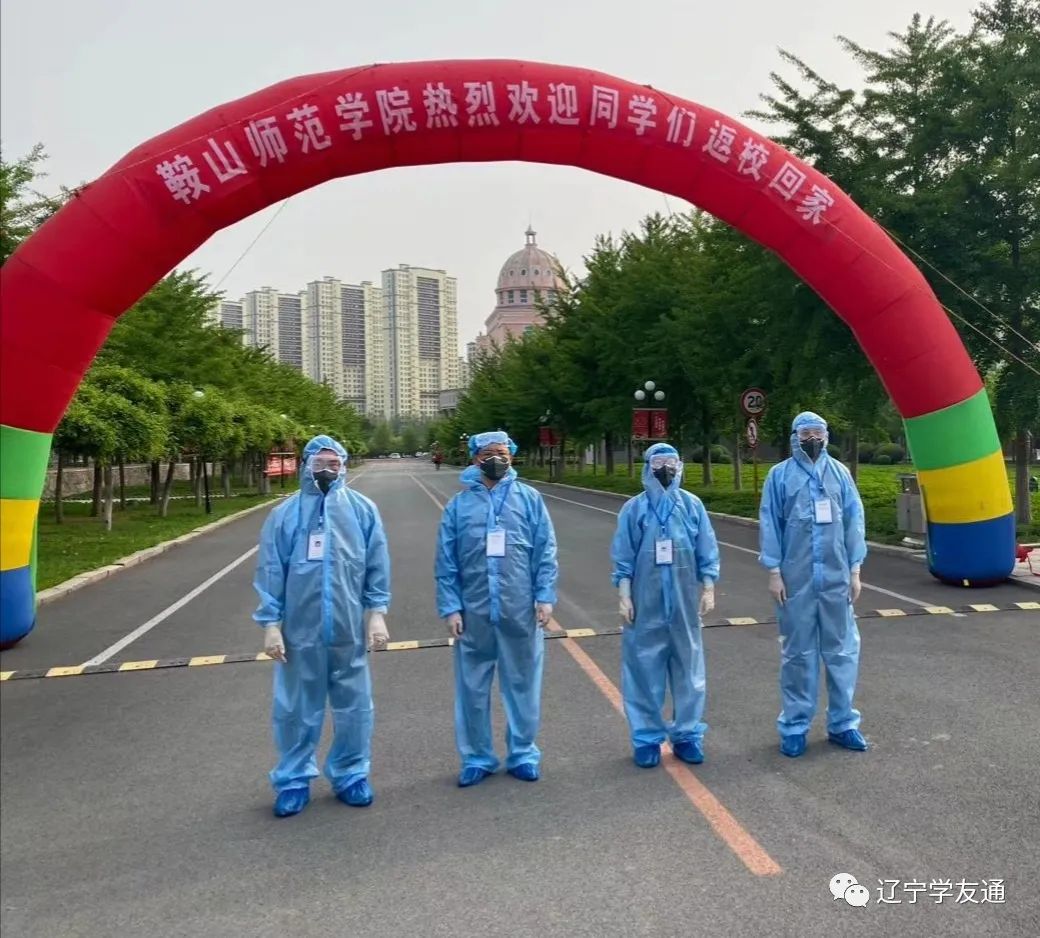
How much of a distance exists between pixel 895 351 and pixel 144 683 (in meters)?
7.84

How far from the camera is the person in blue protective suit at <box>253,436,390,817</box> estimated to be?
4.10 m

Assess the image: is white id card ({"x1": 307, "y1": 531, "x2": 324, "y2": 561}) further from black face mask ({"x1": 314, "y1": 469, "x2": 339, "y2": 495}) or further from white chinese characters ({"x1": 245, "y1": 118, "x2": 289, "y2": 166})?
white chinese characters ({"x1": 245, "y1": 118, "x2": 289, "y2": 166})

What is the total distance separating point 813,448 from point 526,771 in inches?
97.5

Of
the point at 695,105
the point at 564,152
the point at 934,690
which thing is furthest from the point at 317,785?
the point at 695,105

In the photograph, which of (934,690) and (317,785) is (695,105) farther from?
(317,785)

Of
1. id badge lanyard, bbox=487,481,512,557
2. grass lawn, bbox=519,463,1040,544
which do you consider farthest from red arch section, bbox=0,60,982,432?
grass lawn, bbox=519,463,1040,544

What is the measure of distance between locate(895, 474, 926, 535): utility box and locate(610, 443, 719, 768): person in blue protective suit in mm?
9539

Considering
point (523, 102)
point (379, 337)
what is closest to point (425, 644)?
point (523, 102)

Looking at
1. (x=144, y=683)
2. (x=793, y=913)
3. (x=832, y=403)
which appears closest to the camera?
(x=793, y=913)

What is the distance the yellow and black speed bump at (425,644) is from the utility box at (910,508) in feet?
14.9

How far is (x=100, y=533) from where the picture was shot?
59.6 ft

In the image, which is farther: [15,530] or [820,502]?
[15,530]

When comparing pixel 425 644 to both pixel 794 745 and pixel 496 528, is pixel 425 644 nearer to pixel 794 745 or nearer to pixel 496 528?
pixel 496 528

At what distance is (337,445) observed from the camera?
13.8 ft
